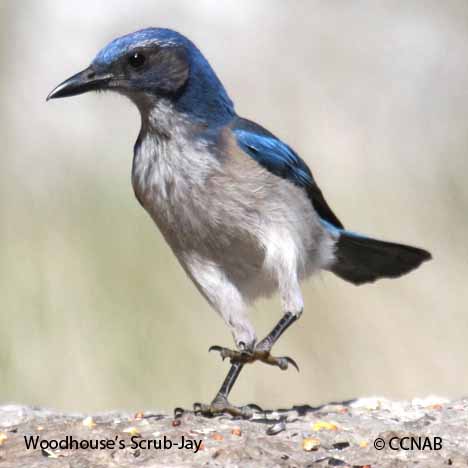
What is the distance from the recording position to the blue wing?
8250 millimetres

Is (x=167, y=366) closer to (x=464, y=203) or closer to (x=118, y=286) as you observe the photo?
(x=118, y=286)

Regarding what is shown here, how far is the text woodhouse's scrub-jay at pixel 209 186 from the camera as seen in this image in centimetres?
793

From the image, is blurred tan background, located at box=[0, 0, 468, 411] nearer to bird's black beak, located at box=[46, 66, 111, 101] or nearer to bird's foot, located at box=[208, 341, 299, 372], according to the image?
bird's foot, located at box=[208, 341, 299, 372]

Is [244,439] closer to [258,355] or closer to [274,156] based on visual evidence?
[258,355]

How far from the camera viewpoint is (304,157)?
11.2 m

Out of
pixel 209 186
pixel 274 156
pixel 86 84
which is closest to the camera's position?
pixel 209 186

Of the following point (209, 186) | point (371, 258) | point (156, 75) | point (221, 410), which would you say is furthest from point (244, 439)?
point (371, 258)

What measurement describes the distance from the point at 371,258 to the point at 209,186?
174cm

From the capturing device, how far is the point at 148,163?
8.09m

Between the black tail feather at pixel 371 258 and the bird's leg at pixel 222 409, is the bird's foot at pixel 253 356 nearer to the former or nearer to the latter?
the bird's leg at pixel 222 409

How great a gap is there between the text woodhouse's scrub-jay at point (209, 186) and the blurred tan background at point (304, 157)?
137 centimetres

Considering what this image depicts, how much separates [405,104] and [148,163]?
4737 millimetres

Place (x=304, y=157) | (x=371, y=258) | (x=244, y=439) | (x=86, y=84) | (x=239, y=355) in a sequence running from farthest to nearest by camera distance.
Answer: (x=304, y=157), (x=371, y=258), (x=86, y=84), (x=239, y=355), (x=244, y=439)

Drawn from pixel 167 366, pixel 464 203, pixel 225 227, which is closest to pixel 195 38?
pixel 464 203
